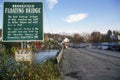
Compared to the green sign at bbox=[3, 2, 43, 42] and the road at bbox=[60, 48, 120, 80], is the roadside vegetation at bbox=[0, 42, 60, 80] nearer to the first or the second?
the green sign at bbox=[3, 2, 43, 42]

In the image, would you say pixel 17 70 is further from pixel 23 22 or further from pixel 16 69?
pixel 23 22

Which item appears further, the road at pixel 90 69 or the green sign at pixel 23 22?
the road at pixel 90 69

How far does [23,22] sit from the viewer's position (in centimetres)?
852

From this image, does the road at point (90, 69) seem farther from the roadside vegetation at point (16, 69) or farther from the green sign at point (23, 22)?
the green sign at point (23, 22)

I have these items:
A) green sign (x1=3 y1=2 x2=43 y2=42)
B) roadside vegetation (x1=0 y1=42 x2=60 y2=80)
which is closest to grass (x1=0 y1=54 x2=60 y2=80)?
roadside vegetation (x1=0 y1=42 x2=60 y2=80)

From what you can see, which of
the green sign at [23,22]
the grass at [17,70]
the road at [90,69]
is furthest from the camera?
the road at [90,69]

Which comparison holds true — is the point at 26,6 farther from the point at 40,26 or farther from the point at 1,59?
the point at 1,59

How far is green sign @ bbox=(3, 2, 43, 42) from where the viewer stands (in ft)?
27.8

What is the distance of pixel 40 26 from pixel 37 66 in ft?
5.09

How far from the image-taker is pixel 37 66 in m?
8.38

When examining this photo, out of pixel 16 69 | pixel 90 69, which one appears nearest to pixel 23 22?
pixel 16 69

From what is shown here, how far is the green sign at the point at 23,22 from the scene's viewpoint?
27.8ft

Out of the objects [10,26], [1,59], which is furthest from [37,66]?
[10,26]

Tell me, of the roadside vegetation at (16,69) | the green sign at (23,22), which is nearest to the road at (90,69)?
the roadside vegetation at (16,69)
